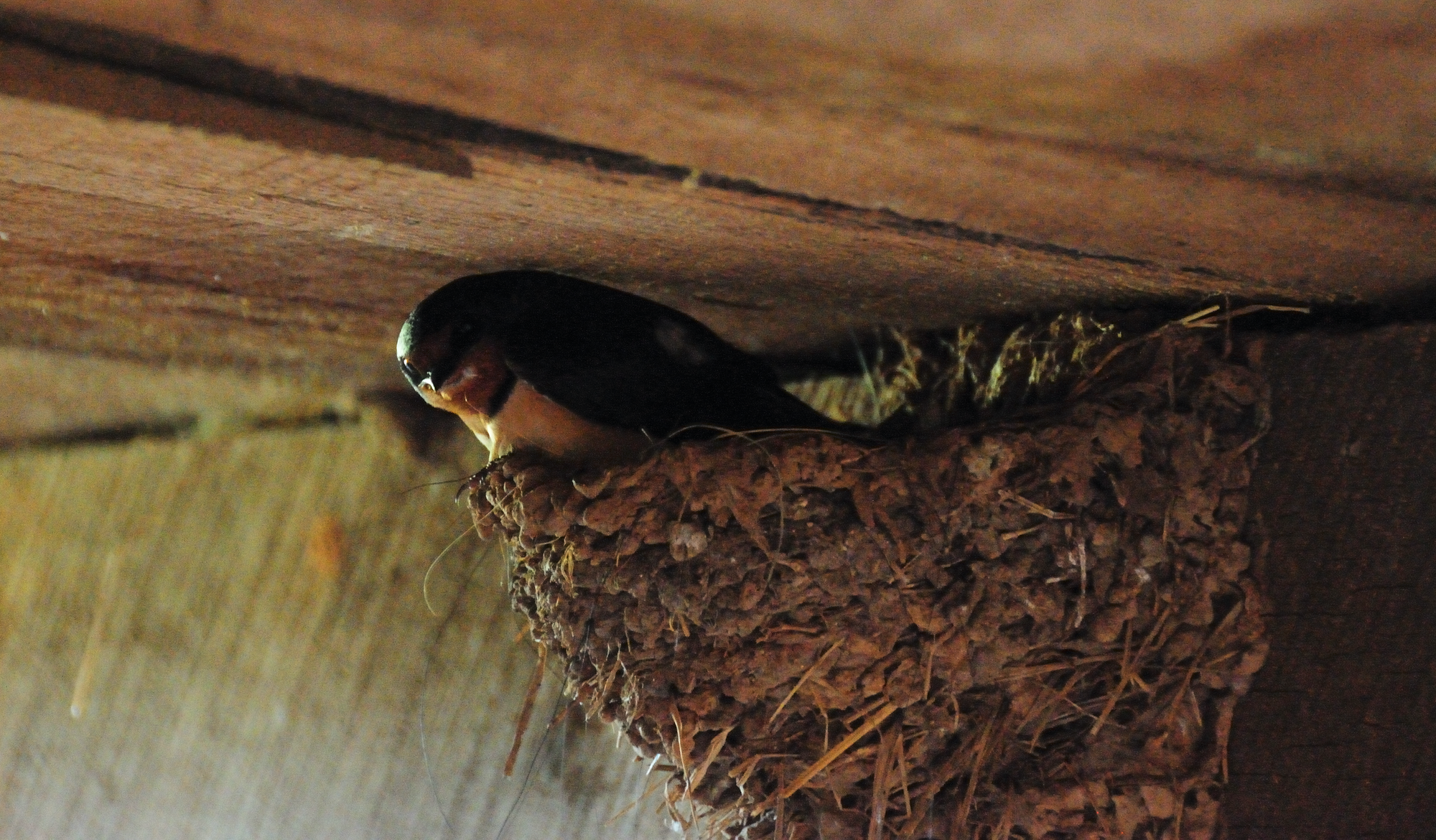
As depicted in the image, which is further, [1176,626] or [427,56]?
[1176,626]

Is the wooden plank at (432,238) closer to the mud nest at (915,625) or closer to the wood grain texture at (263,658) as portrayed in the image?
the mud nest at (915,625)

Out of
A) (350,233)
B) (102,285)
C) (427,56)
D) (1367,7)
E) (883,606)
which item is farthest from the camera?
(102,285)

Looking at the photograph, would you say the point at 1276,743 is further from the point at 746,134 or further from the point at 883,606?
the point at 746,134

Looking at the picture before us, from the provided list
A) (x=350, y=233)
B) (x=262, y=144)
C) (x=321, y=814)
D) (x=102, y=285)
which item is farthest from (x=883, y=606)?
(x=321, y=814)

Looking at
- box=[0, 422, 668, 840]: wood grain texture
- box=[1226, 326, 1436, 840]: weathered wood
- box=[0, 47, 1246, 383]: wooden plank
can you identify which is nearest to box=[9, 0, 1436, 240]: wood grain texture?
box=[0, 47, 1246, 383]: wooden plank

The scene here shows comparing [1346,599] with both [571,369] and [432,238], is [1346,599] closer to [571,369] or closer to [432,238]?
[571,369]

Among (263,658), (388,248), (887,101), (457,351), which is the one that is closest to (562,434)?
(457,351)

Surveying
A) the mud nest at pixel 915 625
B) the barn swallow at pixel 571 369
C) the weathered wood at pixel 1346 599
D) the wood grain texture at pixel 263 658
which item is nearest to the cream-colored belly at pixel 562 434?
the barn swallow at pixel 571 369
